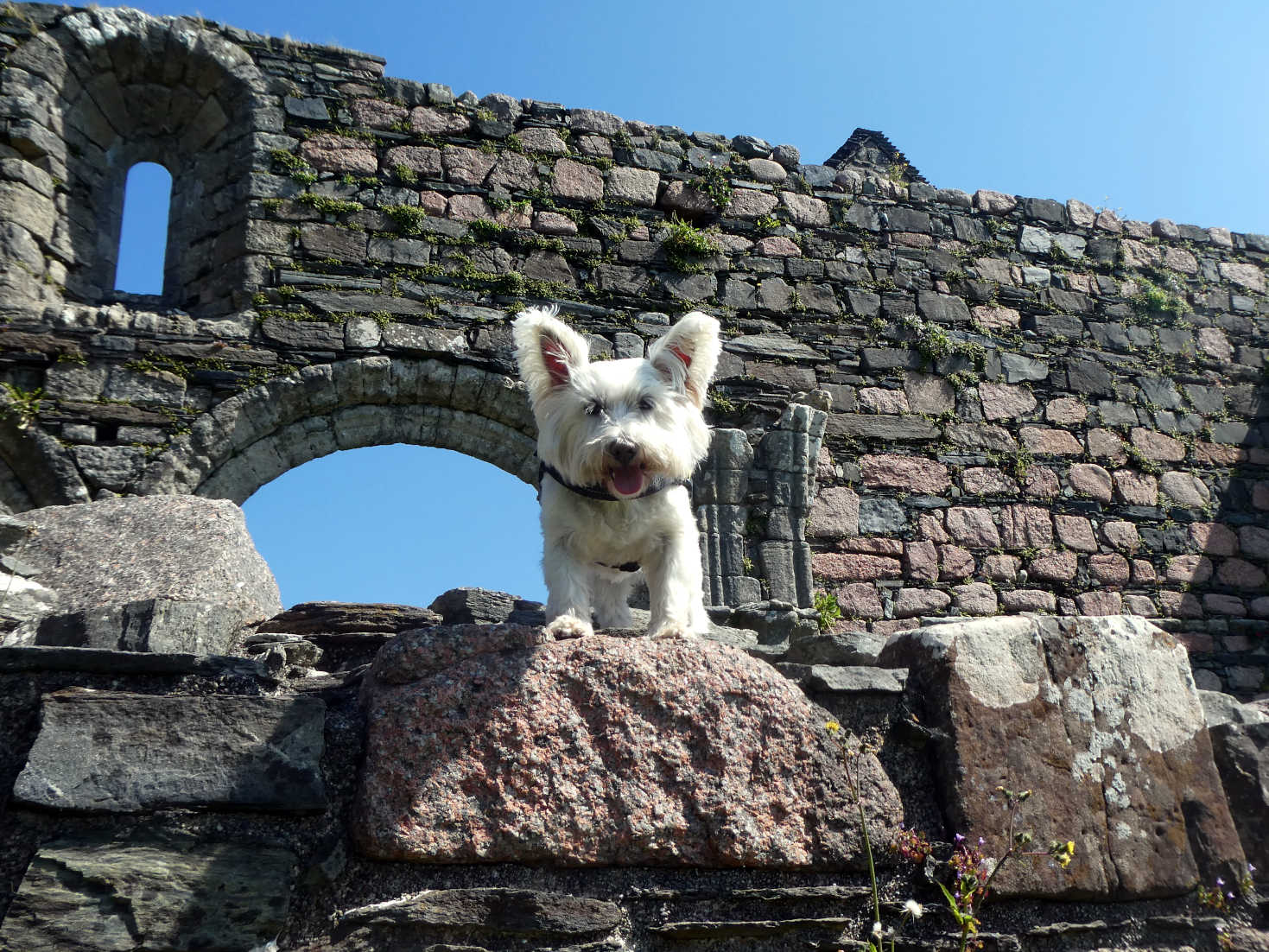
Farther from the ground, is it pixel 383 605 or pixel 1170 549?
pixel 1170 549

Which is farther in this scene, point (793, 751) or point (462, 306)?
point (462, 306)

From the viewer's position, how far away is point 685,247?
7.59 meters

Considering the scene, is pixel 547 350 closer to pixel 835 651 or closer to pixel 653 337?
pixel 835 651

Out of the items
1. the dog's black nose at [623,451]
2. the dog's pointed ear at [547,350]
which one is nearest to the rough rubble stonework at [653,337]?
the dog's black nose at [623,451]

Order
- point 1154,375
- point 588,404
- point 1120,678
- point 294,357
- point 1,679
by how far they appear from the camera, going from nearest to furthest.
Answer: point 1,679 < point 1120,678 < point 588,404 < point 294,357 < point 1154,375

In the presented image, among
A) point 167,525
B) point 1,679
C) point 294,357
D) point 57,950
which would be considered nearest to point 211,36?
point 294,357

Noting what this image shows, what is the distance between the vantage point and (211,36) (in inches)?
280

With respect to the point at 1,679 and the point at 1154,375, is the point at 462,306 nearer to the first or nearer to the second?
the point at 1,679

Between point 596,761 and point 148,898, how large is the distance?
32.8 inches

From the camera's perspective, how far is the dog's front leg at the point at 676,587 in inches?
121

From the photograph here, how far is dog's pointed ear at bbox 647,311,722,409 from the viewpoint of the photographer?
3281mm

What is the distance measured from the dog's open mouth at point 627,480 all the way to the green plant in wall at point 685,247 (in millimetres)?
4790

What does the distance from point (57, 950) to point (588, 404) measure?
1.97 m

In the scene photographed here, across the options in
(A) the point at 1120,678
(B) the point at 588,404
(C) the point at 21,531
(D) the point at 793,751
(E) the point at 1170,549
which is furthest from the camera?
(E) the point at 1170,549
